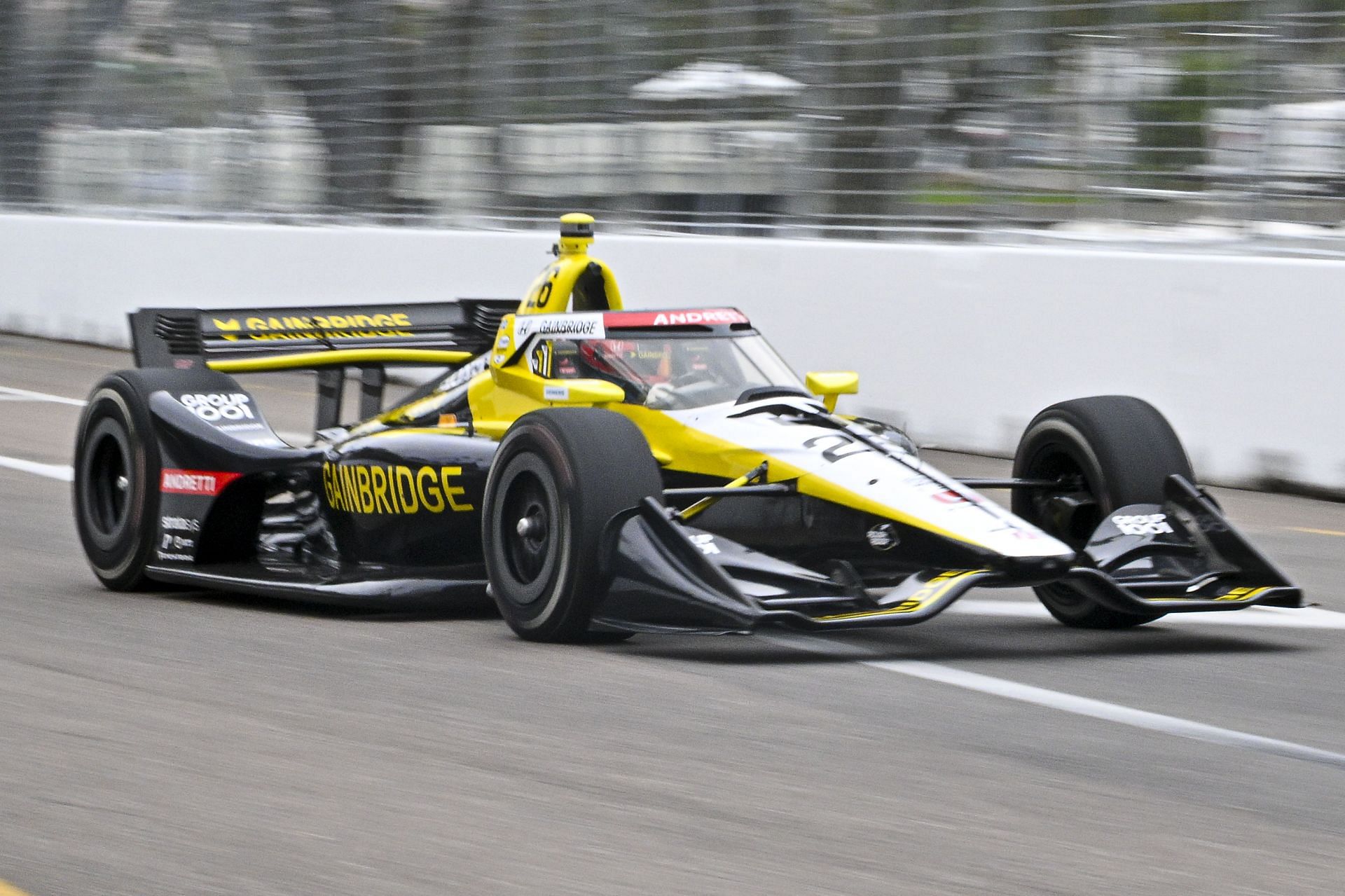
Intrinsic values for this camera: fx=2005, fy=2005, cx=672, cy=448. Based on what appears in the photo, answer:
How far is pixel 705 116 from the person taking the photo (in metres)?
15.2

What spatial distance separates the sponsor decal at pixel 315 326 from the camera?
8617 mm

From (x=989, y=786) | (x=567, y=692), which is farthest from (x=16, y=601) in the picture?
(x=989, y=786)

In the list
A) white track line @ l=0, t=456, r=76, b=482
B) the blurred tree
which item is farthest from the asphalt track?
the blurred tree

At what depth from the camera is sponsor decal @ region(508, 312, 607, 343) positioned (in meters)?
7.08

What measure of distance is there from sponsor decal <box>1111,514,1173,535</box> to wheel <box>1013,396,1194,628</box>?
116 millimetres

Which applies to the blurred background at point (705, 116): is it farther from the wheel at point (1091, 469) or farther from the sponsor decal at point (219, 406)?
the sponsor decal at point (219, 406)

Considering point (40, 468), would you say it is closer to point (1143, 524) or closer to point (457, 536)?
point (457, 536)

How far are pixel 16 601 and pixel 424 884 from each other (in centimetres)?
408

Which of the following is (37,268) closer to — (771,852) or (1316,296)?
(1316,296)

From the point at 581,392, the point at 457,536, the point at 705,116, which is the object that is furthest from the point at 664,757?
the point at 705,116

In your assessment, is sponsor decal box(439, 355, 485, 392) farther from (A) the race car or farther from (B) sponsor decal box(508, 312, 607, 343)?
(B) sponsor decal box(508, 312, 607, 343)

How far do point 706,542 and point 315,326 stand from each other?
10.3 ft


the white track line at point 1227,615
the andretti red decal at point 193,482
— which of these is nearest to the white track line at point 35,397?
the andretti red decal at point 193,482

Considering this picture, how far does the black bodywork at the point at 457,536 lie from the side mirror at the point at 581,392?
318 mm
